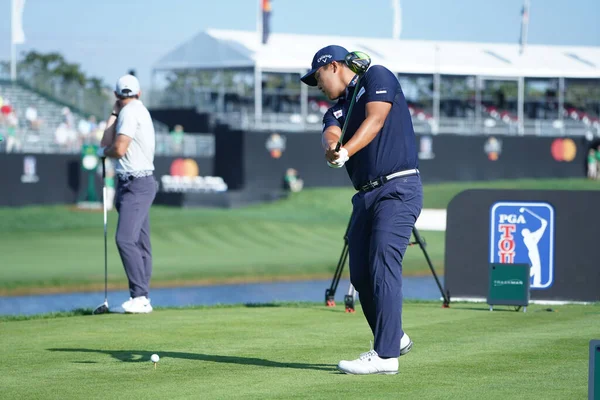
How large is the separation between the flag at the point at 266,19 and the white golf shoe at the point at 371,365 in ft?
125

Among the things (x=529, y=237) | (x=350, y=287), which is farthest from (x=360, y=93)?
(x=529, y=237)

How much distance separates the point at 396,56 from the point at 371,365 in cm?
4192

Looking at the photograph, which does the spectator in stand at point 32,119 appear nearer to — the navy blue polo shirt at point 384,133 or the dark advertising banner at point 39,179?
the dark advertising banner at point 39,179

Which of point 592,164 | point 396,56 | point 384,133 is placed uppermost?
point 396,56

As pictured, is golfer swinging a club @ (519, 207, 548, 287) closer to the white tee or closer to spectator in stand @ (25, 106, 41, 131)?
the white tee

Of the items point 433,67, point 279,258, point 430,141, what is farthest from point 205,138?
point 279,258

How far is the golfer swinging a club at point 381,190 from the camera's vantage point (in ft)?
22.6

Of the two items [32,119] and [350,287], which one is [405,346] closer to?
[350,287]

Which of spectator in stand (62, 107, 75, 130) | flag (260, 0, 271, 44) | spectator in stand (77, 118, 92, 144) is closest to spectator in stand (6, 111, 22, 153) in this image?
spectator in stand (77, 118, 92, 144)

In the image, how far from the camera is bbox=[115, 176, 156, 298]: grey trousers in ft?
34.7

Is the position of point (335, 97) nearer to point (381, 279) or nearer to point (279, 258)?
point (381, 279)

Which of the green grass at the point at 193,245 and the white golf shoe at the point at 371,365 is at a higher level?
the white golf shoe at the point at 371,365

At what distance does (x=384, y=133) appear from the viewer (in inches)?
272

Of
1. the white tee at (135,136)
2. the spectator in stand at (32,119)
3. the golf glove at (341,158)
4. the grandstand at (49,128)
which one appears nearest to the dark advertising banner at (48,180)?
the grandstand at (49,128)
